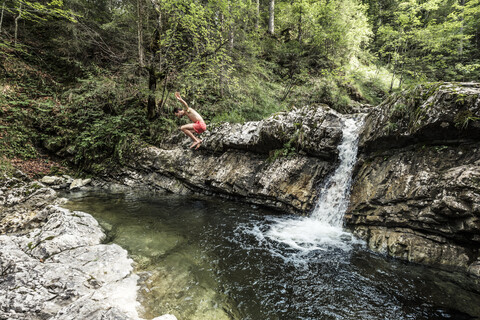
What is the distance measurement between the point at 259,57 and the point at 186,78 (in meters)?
9.17

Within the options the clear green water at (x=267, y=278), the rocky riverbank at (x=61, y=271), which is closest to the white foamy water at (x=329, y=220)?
the clear green water at (x=267, y=278)

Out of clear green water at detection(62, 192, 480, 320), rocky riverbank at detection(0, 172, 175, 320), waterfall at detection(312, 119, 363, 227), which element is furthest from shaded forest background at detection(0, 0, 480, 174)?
clear green water at detection(62, 192, 480, 320)

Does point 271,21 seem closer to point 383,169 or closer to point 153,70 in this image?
point 153,70

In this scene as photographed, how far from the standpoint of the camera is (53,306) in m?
2.95

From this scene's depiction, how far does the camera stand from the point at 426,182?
17.4ft

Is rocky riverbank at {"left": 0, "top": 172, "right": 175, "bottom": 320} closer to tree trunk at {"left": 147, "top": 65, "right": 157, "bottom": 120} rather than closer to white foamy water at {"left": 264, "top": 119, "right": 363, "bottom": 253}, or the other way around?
white foamy water at {"left": 264, "top": 119, "right": 363, "bottom": 253}

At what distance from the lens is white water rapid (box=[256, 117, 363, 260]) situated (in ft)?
19.4

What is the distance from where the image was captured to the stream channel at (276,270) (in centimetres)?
358

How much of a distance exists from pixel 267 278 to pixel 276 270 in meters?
0.36

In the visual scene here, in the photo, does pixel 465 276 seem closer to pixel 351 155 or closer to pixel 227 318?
pixel 351 155

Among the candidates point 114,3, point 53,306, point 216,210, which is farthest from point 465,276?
point 114,3

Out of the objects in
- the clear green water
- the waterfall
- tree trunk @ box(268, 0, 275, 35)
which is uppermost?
tree trunk @ box(268, 0, 275, 35)

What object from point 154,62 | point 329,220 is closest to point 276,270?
point 329,220

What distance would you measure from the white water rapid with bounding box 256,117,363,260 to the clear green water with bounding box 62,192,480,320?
100 millimetres
